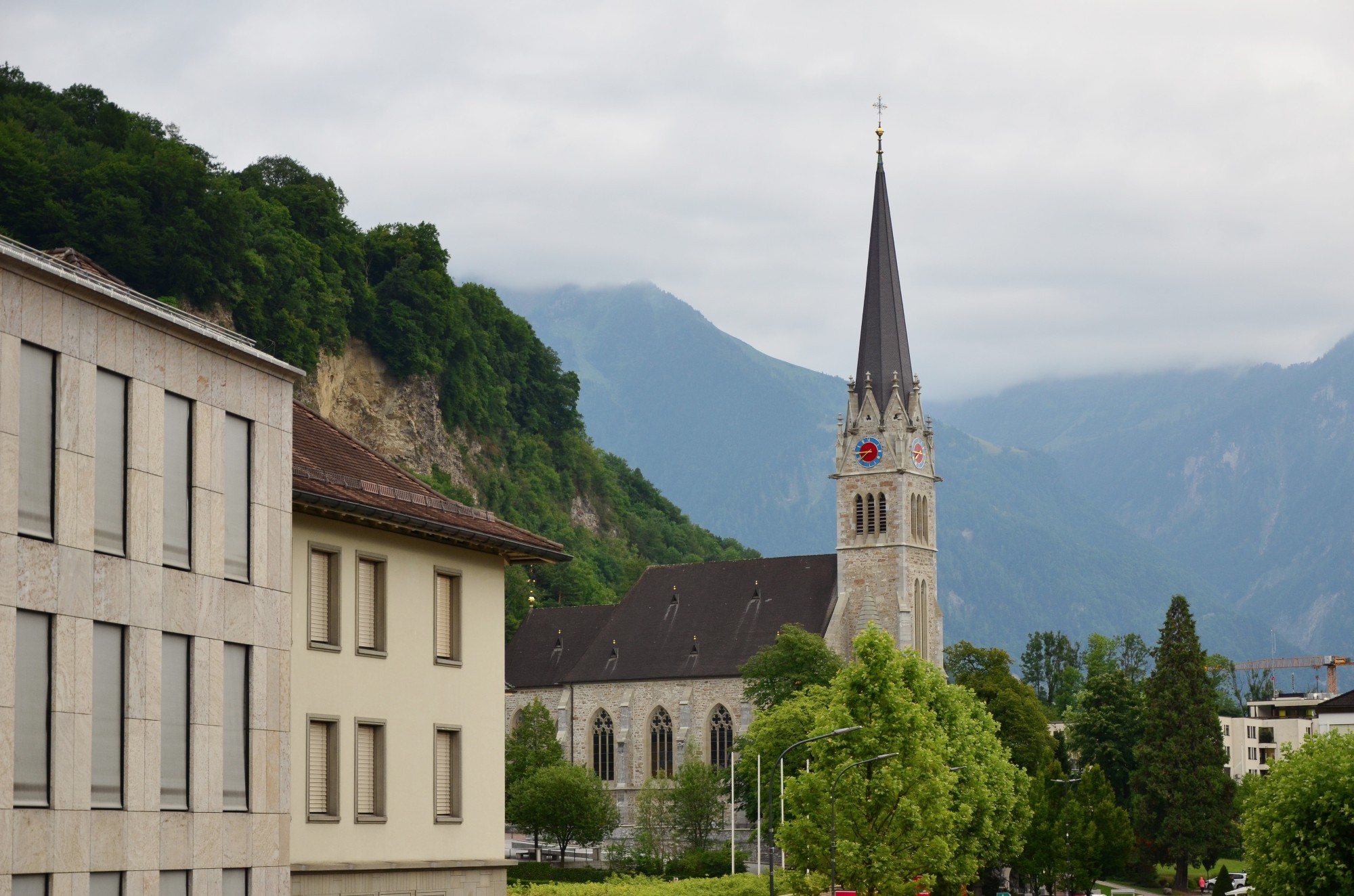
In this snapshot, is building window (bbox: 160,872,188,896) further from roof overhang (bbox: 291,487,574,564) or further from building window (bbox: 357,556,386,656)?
building window (bbox: 357,556,386,656)

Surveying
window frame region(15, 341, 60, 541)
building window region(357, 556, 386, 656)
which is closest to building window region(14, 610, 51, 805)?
window frame region(15, 341, 60, 541)

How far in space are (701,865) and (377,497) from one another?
2193 inches

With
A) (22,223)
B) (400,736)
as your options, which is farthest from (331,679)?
(22,223)

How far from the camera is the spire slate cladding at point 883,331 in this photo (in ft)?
362

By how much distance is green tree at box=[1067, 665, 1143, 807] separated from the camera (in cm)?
10619

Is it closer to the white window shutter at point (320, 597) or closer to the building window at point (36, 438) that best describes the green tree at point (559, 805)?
the white window shutter at point (320, 597)

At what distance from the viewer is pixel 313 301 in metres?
121

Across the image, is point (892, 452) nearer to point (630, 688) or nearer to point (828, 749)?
point (630, 688)

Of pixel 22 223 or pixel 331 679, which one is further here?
pixel 22 223

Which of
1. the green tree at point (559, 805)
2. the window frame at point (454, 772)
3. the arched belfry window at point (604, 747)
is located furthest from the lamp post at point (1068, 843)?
the window frame at point (454, 772)

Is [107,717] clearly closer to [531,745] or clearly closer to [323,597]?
[323,597]

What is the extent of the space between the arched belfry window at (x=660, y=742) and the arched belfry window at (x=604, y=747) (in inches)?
94.3

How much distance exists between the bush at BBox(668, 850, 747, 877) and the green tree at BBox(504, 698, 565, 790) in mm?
13141

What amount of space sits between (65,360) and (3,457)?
1.74m
